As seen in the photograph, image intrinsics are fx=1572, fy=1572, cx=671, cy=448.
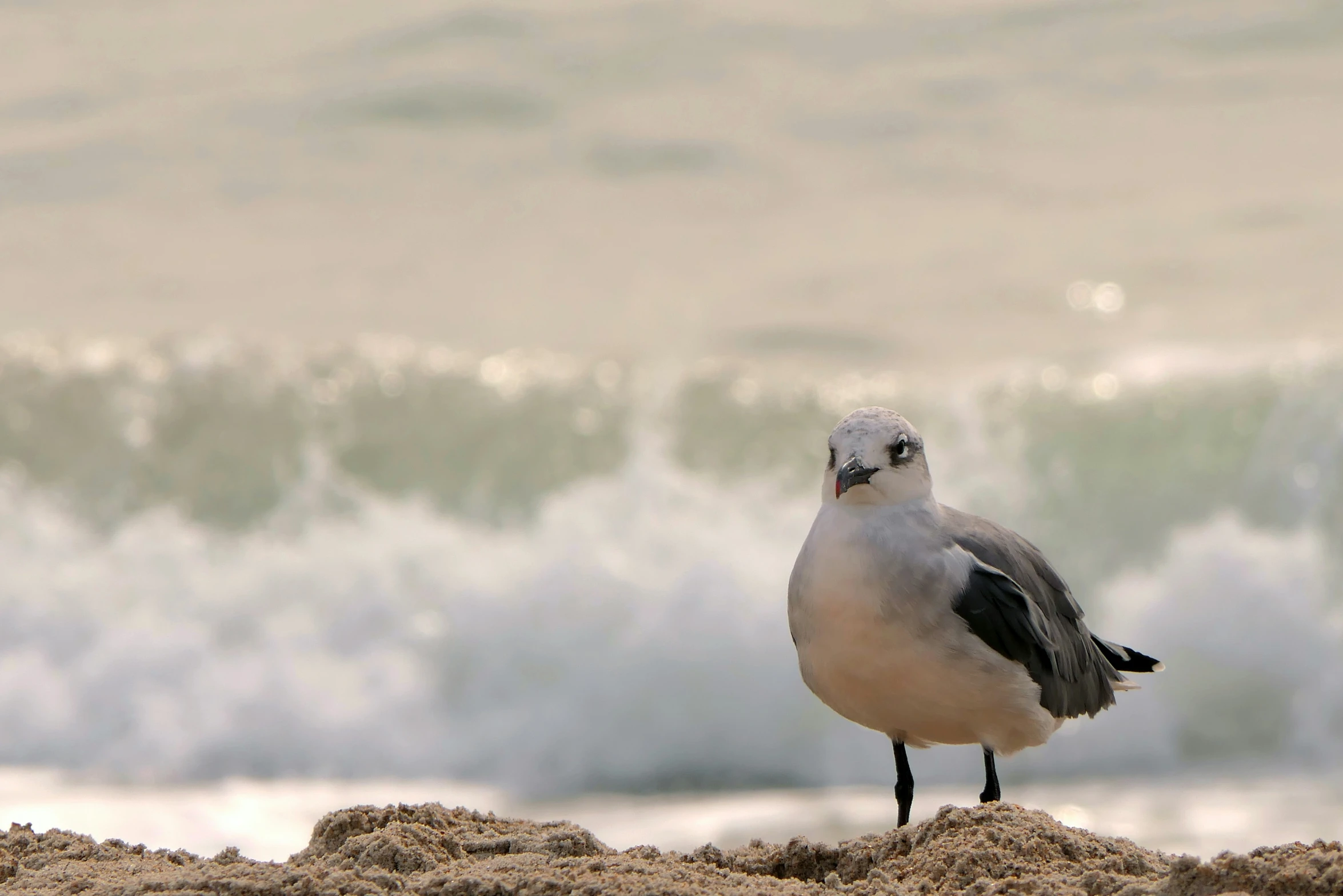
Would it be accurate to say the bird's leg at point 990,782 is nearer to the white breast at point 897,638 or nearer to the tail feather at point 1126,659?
the white breast at point 897,638

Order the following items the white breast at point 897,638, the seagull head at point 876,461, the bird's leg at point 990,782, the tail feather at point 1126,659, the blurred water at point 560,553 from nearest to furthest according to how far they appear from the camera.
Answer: the white breast at point 897,638 → the seagull head at point 876,461 → the bird's leg at point 990,782 → the tail feather at point 1126,659 → the blurred water at point 560,553

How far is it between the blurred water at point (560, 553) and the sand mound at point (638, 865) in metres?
4.78

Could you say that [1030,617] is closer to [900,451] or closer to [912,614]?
[912,614]

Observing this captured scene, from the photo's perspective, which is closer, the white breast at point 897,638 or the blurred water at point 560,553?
the white breast at point 897,638

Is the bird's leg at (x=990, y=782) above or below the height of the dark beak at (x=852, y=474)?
below

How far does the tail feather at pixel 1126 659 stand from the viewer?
487 cm

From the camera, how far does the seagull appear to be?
12.6 feet

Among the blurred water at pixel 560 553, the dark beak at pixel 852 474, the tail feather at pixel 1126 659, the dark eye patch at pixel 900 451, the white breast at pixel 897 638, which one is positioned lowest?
the white breast at pixel 897 638

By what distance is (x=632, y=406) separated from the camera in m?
11.2

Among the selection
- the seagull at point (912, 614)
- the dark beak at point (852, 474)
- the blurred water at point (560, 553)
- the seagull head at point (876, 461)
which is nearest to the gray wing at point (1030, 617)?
the seagull at point (912, 614)

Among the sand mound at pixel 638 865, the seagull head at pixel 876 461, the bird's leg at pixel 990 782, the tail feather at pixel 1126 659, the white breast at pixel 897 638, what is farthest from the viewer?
the tail feather at pixel 1126 659

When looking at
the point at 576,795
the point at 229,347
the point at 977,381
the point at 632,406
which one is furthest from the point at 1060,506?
the point at 229,347

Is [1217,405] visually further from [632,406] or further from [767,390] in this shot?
[632,406]

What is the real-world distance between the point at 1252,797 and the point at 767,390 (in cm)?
458
